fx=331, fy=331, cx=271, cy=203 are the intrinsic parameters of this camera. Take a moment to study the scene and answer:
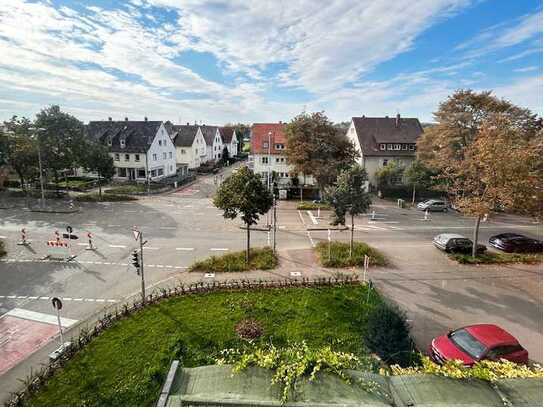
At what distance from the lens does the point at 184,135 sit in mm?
61312

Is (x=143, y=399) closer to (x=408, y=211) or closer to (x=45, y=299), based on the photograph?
(x=45, y=299)

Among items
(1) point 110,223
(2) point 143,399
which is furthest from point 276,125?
(2) point 143,399

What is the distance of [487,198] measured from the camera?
19766 millimetres

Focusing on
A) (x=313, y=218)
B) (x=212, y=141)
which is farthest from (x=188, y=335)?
(x=212, y=141)

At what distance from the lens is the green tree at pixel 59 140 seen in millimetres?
35500

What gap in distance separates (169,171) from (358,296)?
43.8m

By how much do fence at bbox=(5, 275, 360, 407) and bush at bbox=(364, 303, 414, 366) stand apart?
20.9 ft

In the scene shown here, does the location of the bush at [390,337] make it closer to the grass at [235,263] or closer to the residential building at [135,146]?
the grass at [235,263]

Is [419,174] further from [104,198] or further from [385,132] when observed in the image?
[104,198]

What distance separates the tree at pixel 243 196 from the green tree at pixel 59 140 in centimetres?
2563

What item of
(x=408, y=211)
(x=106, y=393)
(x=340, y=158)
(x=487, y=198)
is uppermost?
(x=340, y=158)

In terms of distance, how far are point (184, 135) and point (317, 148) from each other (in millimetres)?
35128

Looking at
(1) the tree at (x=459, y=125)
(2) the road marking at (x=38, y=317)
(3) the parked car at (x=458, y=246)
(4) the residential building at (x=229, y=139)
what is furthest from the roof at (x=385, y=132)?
(4) the residential building at (x=229, y=139)

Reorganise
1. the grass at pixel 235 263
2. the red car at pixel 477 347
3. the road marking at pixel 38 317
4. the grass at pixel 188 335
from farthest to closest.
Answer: the grass at pixel 235 263 → the road marking at pixel 38 317 → the red car at pixel 477 347 → the grass at pixel 188 335
